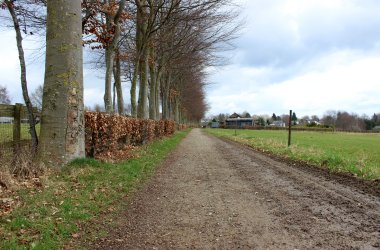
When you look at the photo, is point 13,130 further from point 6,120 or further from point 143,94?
point 143,94

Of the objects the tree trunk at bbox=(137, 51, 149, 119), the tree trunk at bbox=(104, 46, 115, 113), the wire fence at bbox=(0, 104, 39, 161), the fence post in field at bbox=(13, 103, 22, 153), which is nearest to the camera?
the wire fence at bbox=(0, 104, 39, 161)

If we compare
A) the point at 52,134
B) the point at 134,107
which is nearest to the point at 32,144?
the point at 52,134

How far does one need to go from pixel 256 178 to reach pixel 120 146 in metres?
6.92

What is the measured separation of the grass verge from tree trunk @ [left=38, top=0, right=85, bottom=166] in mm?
524

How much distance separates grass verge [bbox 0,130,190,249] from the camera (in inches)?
162

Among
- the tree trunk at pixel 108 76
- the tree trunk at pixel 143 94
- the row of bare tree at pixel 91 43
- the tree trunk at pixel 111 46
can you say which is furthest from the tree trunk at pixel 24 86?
the tree trunk at pixel 143 94

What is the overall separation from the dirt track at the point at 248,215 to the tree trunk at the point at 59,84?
203 centimetres

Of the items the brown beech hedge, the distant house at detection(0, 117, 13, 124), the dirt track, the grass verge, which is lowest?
the dirt track

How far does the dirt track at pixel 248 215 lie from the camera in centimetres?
442

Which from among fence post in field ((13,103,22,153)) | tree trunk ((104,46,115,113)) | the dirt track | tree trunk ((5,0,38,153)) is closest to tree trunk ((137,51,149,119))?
tree trunk ((104,46,115,113))

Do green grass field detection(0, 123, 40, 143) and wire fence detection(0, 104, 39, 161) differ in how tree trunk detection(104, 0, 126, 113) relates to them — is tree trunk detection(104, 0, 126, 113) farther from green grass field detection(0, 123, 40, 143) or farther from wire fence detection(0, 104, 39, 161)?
green grass field detection(0, 123, 40, 143)

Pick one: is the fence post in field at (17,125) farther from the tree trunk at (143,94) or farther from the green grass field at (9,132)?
the tree trunk at (143,94)

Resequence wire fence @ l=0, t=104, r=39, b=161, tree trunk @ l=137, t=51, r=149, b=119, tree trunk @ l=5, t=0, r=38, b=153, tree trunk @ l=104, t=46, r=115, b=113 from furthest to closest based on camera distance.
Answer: tree trunk @ l=137, t=51, r=149, b=119 → tree trunk @ l=104, t=46, r=115, b=113 → tree trunk @ l=5, t=0, r=38, b=153 → wire fence @ l=0, t=104, r=39, b=161

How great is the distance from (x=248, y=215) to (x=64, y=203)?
9.33 feet
